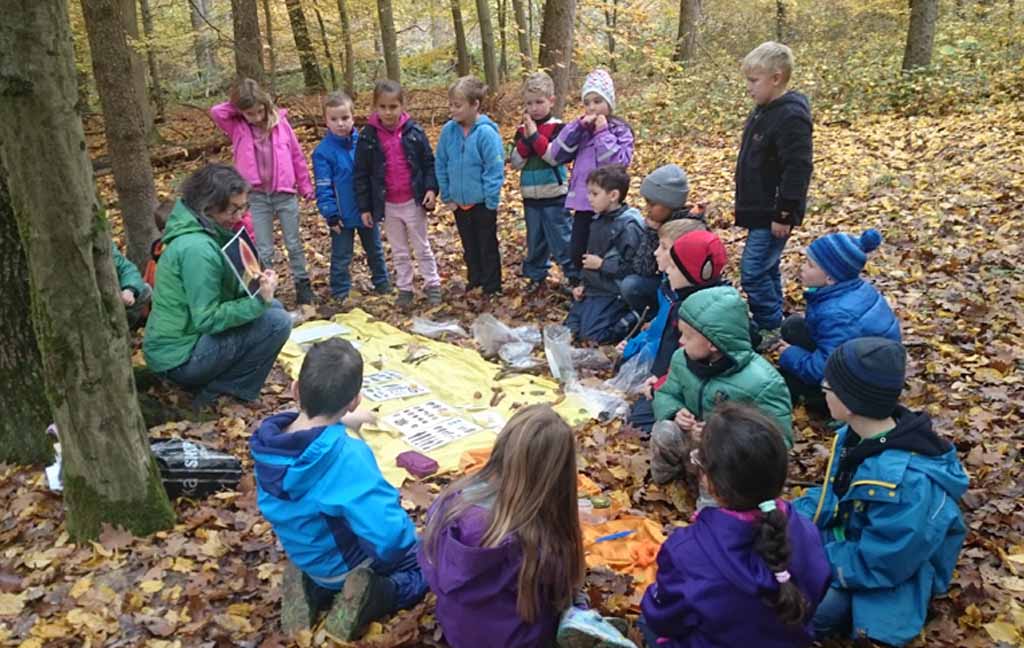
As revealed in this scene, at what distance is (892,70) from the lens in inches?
530

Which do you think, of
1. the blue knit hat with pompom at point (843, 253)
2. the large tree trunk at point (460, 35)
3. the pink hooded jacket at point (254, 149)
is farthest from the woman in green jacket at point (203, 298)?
the large tree trunk at point (460, 35)

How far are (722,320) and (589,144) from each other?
131 inches

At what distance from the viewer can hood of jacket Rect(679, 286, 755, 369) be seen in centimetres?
363

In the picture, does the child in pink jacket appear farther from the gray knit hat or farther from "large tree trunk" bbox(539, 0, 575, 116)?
"large tree trunk" bbox(539, 0, 575, 116)

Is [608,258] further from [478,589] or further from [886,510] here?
[478,589]

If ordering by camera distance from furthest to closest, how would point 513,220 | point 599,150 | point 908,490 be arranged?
point 513,220 → point 599,150 → point 908,490

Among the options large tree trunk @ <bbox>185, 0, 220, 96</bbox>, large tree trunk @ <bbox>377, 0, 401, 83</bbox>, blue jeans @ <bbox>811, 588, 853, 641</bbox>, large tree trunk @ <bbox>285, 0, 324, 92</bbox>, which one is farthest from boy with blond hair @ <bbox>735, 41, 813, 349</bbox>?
large tree trunk @ <bbox>185, 0, 220, 96</bbox>

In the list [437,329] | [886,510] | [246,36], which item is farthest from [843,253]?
[246,36]

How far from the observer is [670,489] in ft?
13.1

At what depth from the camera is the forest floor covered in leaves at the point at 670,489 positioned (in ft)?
10.1

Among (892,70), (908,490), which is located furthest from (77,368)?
(892,70)

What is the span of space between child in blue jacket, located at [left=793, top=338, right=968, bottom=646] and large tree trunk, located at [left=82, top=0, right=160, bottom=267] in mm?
6396

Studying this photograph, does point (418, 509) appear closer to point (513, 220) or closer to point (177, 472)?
point (177, 472)

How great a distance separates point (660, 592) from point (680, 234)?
2829 mm
